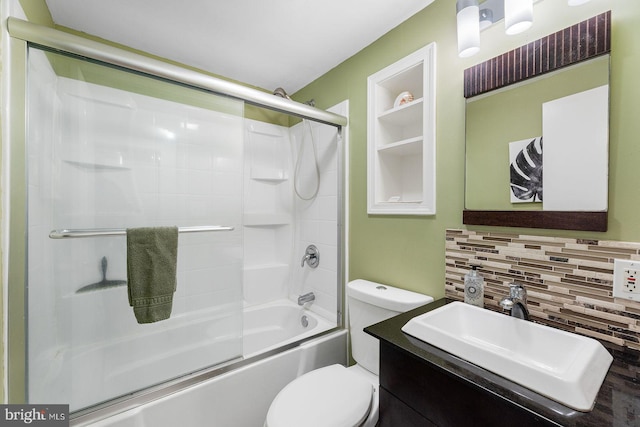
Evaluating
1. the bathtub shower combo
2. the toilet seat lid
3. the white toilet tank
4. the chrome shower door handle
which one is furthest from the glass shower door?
the chrome shower door handle

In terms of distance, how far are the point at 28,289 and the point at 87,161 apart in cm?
54

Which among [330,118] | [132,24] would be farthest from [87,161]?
[330,118]

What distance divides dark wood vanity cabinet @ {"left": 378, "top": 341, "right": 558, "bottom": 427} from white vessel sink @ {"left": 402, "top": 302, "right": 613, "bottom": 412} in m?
0.08

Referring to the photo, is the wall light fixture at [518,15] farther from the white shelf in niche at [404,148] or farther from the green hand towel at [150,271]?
the green hand towel at [150,271]

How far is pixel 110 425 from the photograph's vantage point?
3.29 ft

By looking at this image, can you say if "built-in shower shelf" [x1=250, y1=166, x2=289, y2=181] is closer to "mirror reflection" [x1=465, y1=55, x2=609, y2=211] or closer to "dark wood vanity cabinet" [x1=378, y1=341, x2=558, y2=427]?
"mirror reflection" [x1=465, y1=55, x2=609, y2=211]

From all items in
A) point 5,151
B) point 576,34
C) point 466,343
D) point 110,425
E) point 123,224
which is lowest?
point 110,425

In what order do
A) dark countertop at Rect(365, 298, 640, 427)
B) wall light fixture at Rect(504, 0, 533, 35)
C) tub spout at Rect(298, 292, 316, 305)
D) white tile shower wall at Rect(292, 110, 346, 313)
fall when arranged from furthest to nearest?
1. tub spout at Rect(298, 292, 316, 305)
2. white tile shower wall at Rect(292, 110, 346, 313)
3. wall light fixture at Rect(504, 0, 533, 35)
4. dark countertop at Rect(365, 298, 640, 427)

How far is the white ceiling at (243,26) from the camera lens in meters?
1.32

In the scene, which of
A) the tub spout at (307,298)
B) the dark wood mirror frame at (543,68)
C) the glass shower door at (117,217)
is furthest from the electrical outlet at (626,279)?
the tub spout at (307,298)

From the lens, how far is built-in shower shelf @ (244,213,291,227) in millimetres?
2154

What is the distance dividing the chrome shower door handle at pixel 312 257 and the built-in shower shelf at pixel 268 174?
2.22ft

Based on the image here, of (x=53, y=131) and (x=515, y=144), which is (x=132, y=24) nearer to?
(x=53, y=131)

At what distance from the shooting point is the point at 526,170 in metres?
0.99
